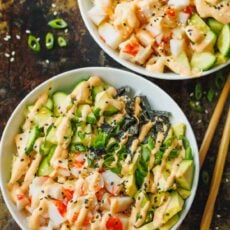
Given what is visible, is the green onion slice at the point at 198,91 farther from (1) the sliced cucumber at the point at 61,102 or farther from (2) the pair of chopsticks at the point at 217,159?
(1) the sliced cucumber at the point at 61,102

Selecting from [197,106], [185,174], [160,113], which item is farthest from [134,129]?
[197,106]

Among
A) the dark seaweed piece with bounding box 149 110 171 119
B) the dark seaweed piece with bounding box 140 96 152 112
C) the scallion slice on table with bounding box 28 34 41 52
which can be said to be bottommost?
the dark seaweed piece with bounding box 149 110 171 119

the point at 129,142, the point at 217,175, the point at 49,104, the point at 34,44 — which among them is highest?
the point at 34,44

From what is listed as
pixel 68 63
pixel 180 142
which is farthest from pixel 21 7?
pixel 180 142

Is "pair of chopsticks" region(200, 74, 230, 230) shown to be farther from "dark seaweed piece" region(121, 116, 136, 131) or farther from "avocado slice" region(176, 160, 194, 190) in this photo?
"dark seaweed piece" region(121, 116, 136, 131)

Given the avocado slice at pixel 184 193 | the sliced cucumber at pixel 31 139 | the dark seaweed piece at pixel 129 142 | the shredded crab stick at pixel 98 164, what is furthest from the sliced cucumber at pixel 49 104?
the avocado slice at pixel 184 193

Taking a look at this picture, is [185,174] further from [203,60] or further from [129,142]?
[203,60]

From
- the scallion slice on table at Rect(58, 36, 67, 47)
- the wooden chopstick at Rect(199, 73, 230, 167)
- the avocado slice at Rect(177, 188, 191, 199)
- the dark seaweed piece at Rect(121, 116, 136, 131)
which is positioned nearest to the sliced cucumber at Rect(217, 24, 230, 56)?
the wooden chopstick at Rect(199, 73, 230, 167)
